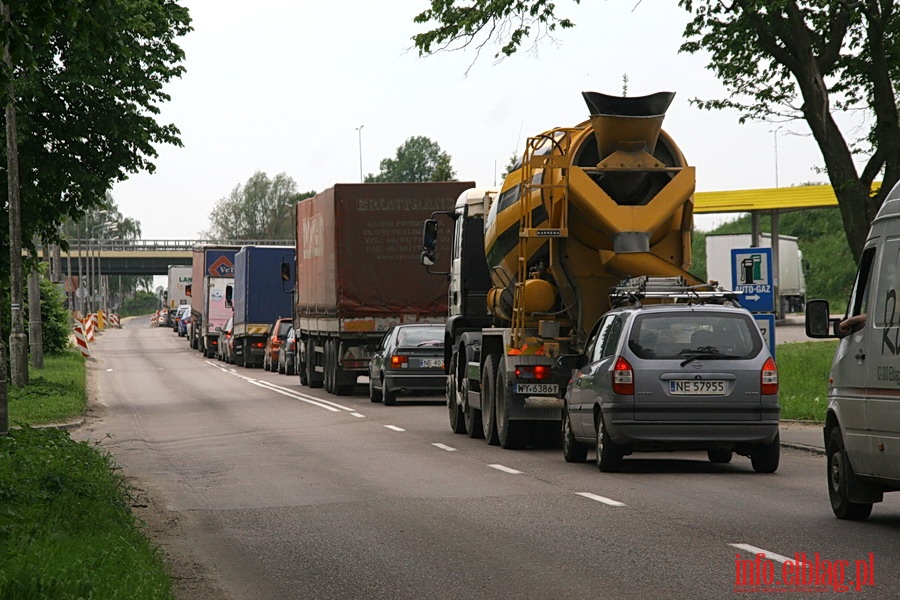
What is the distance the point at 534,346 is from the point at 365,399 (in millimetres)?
13929

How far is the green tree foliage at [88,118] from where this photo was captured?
28141mm

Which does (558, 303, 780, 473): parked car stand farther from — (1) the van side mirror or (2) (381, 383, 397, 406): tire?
(2) (381, 383, 397, 406): tire

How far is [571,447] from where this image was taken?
647 inches

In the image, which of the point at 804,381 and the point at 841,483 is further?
the point at 804,381

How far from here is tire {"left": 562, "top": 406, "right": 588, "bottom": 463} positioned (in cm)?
1636

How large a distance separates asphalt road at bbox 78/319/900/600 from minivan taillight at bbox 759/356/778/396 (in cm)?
83

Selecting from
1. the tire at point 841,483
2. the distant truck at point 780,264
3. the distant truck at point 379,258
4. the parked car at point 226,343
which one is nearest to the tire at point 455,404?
the distant truck at point 379,258

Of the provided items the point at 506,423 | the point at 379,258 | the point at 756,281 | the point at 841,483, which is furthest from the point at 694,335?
the point at 379,258

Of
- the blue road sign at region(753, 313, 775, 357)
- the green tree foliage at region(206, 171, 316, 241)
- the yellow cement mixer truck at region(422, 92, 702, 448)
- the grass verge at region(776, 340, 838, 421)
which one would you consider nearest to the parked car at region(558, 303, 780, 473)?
the yellow cement mixer truck at region(422, 92, 702, 448)

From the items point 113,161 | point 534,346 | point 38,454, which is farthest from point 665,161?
point 113,161

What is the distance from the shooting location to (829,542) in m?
9.94

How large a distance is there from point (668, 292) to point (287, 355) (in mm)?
30642

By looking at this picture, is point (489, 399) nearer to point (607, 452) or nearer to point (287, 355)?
point (607, 452)

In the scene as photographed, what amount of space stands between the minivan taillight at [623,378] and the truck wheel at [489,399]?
440 cm
